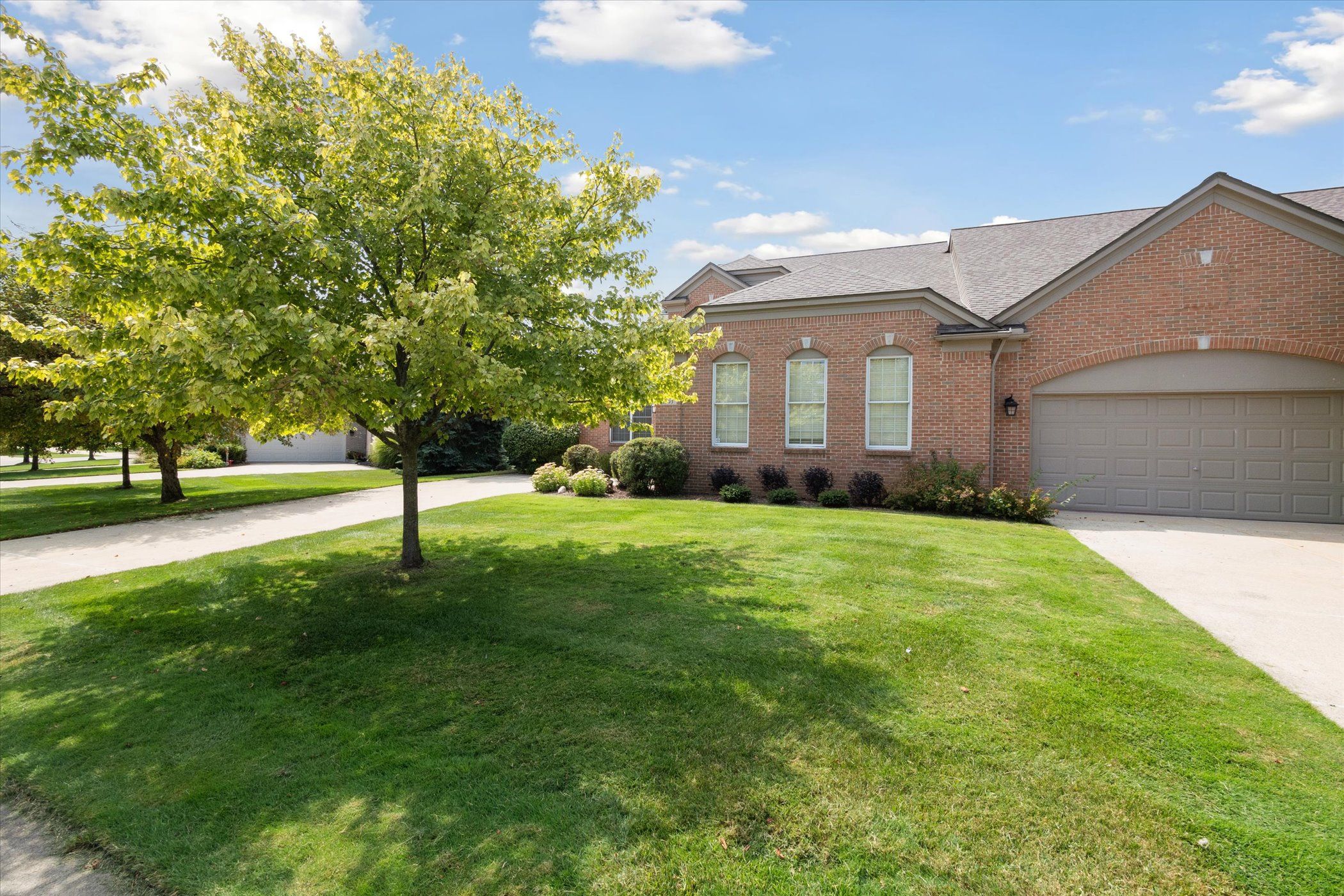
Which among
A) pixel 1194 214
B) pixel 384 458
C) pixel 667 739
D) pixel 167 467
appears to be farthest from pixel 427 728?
pixel 384 458

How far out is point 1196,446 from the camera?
12805 mm

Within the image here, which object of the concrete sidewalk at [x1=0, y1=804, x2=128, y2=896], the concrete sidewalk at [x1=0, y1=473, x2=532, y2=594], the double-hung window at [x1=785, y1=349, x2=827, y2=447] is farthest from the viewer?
the double-hung window at [x1=785, y1=349, x2=827, y2=447]

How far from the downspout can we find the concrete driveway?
1.65 meters

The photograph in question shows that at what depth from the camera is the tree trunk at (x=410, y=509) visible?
760 cm

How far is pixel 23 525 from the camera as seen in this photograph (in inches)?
464

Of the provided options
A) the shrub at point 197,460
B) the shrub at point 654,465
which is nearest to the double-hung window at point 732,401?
the shrub at point 654,465

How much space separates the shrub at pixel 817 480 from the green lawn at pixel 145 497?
1188 centimetres

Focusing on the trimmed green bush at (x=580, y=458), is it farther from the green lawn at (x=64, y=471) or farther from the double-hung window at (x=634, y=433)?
the green lawn at (x=64, y=471)

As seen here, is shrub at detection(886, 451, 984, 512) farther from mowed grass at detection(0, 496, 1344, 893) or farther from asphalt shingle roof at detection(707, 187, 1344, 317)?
mowed grass at detection(0, 496, 1344, 893)

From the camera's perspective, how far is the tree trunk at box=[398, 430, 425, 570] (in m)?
7.60

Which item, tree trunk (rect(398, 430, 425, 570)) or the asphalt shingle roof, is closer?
tree trunk (rect(398, 430, 425, 570))

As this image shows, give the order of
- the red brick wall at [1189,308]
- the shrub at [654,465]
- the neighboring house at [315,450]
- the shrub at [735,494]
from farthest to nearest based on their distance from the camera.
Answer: the neighboring house at [315,450]
the shrub at [654,465]
the shrub at [735,494]
the red brick wall at [1189,308]

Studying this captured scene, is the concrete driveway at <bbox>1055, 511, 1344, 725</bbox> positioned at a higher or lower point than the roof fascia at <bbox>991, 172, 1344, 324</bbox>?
lower

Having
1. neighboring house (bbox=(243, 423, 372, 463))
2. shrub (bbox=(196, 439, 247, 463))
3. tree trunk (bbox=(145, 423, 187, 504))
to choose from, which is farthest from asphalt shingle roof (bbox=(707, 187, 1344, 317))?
shrub (bbox=(196, 439, 247, 463))
